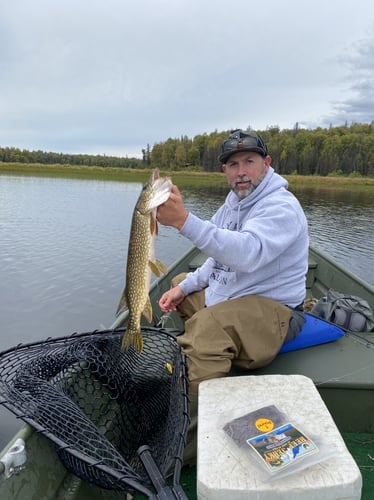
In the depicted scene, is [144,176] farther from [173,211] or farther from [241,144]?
[173,211]

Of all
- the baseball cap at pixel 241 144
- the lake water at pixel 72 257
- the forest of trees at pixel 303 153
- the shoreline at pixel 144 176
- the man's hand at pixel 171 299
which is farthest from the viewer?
the forest of trees at pixel 303 153

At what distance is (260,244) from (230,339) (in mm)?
666

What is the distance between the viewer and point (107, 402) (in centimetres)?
272

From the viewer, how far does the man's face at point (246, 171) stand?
3.01m

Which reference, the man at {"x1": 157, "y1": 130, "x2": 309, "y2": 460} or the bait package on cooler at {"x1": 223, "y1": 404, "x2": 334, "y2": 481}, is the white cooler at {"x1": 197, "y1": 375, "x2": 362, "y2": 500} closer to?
the bait package on cooler at {"x1": 223, "y1": 404, "x2": 334, "y2": 481}

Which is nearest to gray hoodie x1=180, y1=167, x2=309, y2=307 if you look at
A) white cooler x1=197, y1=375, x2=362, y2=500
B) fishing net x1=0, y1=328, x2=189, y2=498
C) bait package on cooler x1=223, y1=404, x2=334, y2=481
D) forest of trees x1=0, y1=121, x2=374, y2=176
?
fishing net x1=0, y1=328, x2=189, y2=498

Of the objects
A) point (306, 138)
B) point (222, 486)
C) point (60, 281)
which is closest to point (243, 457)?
point (222, 486)

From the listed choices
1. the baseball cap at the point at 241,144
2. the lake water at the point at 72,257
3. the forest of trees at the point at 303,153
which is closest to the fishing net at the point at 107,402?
the baseball cap at the point at 241,144

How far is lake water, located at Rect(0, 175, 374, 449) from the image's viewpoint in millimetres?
7727

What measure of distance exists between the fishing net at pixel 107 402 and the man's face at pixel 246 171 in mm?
1277

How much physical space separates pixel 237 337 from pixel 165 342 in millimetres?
517

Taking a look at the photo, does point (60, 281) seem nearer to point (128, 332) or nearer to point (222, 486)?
point (128, 332)

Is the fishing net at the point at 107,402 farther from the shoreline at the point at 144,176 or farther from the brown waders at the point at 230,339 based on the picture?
the shoreline at the point at 144,176

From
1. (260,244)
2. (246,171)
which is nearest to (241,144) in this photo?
(246,171)
